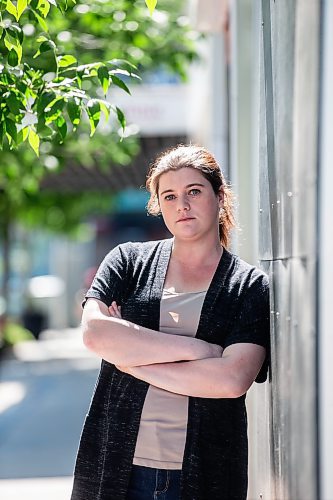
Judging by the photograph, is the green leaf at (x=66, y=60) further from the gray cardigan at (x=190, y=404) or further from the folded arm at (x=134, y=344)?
the folded arm at (x=134, y=344)

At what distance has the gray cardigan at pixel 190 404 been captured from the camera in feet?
10.0

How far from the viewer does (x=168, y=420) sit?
3.09 metres

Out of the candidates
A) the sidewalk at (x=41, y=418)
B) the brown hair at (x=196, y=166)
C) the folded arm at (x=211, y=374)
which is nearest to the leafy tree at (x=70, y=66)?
the brown hair at (x=196, y=166)

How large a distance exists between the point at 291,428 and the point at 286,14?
107 centimetres

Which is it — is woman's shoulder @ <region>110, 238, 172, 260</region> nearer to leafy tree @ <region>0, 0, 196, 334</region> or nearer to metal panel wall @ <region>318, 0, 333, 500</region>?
leafy tree @ <region>0, 0, 196, 334</region>

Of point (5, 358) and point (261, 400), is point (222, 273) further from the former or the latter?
point (5, 358)

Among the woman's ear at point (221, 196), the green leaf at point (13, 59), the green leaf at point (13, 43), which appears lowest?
the woman's ear at point (221, 196)

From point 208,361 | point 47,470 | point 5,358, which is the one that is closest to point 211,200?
point 208,361

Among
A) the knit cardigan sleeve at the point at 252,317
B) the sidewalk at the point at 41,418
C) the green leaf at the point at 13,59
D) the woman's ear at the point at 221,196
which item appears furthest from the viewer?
the sidewalk at the point at 41,418

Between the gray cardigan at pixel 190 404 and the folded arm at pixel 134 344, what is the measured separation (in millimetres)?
60

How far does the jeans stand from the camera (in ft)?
10.0

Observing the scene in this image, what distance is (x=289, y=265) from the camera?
263 centimetres

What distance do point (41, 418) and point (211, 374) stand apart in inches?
379

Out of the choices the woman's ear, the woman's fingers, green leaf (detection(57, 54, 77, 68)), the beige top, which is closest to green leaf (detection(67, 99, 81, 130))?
green leaf (detection(57, 54, 77, 68))
